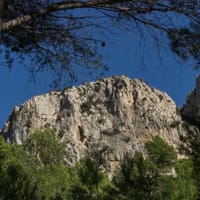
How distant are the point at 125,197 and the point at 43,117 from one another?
64408 millimetres

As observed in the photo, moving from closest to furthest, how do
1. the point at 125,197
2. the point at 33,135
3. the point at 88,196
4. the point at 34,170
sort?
the point at 125,197 < the point at 88,196 < the point at 34,170 < the point at 33,135

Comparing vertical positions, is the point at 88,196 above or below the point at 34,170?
below

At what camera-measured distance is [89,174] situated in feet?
65.2

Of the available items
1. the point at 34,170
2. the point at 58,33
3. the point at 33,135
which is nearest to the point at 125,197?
the point at 58,33

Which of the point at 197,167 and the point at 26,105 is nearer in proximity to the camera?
the point at 197,167

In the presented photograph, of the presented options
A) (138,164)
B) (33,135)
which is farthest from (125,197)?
(33,135)

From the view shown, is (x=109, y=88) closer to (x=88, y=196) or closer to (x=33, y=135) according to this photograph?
(x=33, y=135)

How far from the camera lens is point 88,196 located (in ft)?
63.0

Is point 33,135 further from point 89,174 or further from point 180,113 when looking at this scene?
point 180,113

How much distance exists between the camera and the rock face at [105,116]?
3041 inches

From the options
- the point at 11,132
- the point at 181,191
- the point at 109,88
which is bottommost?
the point at 181,191

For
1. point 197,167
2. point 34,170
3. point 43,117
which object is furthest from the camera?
point 43,117

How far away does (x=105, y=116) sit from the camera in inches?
3209

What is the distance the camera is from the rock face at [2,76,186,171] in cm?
7725
